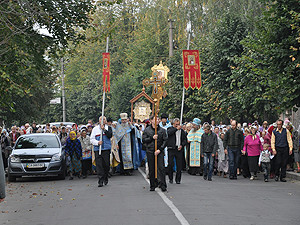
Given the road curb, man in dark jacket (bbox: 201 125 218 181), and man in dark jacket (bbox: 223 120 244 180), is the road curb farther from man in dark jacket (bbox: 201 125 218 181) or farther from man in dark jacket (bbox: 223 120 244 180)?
man in dark jacket (bbox: 201 125 218 181)

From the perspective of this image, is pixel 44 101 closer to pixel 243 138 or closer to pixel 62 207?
pixel 243 138

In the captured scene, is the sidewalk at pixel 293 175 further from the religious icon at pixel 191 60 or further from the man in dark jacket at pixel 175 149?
the religious icon at pixel 191 60

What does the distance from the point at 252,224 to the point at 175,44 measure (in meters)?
46.4

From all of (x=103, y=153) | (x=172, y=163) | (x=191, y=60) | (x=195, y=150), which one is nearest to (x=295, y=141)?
(x=195, y=150)

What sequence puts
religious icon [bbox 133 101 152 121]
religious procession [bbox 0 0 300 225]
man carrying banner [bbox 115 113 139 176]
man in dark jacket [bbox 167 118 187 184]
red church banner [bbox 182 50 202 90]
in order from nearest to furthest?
religious procession [bbox 0 0 300 225] < man in dark jacket [bbox 167 118 187 184] < man carrying banner [bbox 115 113 139 176] < red church banner [bbox 182 50 202 90] < religious icon [bbox 133 101 152 121]

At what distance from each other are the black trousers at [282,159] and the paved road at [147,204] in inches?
41.0

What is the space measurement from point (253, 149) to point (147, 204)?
852 cm

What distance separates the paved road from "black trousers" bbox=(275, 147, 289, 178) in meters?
1.04

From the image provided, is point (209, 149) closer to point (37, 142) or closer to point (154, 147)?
point (154, 147)

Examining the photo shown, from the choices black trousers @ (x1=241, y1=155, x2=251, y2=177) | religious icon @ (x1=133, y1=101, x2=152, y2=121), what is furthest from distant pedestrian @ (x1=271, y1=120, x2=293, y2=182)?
religious icon @ (x1=133, y1=101, x2=152, y2=121)

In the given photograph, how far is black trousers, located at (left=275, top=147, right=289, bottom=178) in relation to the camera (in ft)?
59.7

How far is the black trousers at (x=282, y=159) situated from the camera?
1819 centimetres

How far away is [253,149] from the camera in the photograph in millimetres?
19344

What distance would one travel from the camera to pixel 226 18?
1218 inches
